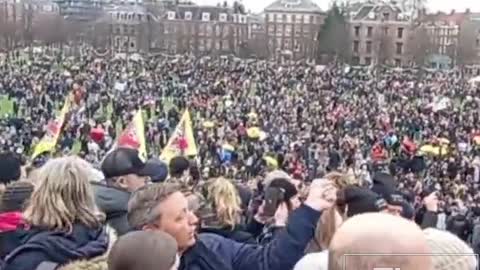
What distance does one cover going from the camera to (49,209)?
3.73m

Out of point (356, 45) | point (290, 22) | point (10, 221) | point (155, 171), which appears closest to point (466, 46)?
point (356, 45)

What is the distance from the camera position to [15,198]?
14.3ft

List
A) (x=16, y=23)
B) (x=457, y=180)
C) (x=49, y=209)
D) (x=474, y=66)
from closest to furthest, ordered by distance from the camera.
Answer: (x=49, y=209) < (x=457, y=180) < (x=16, y=23) < (x=474, y=66)

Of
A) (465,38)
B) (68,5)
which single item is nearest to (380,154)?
(465,38)

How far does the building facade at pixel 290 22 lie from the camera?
99250 millimetres

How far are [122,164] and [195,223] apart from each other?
1.23m

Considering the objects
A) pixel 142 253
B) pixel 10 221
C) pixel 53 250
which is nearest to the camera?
pixel 142 253

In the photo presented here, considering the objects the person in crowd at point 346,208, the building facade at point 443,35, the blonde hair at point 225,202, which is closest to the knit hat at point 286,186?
the blonde hair at point 225,202

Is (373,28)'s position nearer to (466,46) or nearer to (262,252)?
(466,46)

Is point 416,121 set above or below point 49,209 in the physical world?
below

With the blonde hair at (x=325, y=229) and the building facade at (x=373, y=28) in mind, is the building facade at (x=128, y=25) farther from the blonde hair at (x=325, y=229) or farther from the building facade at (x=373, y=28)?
the blonde hair at (x=325, y=229)

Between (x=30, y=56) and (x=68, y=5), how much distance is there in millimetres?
43929

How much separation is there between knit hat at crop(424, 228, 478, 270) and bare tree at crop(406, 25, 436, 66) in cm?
7697

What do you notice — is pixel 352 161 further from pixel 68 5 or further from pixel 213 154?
pixel 68 5
